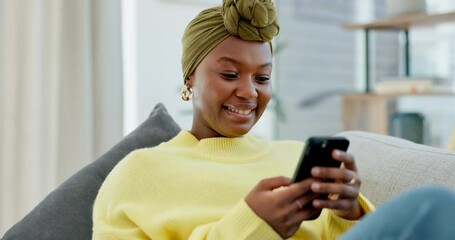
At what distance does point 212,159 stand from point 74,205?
397mm

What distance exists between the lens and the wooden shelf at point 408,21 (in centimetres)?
330

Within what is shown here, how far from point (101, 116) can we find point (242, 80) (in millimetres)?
1313

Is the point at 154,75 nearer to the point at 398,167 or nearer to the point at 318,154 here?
the point at 398,167

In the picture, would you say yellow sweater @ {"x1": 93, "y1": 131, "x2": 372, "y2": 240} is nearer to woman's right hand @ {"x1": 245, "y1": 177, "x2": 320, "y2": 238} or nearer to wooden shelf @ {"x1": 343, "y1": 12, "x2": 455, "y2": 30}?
woman's right hand @ {"x1": 245, "y1": 177, "x2": 320, "y2": 238}

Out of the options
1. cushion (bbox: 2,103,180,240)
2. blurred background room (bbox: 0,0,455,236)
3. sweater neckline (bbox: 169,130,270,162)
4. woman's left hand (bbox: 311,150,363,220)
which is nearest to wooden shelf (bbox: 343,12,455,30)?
blurred background room (bbox: 0,0,455,236)

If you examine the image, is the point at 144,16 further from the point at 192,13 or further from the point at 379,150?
the point at 379,150

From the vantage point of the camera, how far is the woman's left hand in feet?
3.49

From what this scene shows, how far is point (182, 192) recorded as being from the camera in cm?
127

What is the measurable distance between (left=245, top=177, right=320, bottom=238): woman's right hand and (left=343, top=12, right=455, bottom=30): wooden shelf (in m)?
2.39

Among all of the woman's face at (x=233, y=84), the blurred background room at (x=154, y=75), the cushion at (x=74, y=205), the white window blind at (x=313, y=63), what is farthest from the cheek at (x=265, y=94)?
the white window blind at (x=313, y=63)

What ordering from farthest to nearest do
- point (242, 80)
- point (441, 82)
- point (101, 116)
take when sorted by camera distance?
point (441, 82), point (101, 116), point (242, 80)

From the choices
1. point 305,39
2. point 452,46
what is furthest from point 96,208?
point 452,46

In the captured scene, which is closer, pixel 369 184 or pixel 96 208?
pixel 96 208

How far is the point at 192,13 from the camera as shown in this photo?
3.96 meters
